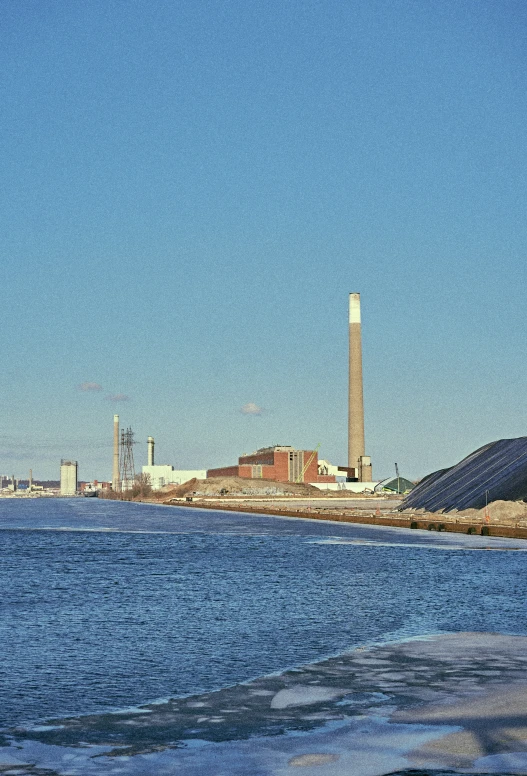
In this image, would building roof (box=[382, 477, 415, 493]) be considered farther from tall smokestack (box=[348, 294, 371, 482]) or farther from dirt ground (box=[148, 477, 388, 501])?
tall smokestack (box=[348, 294, 371, 482])

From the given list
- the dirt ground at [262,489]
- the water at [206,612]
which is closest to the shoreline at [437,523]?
the water at [206,612]

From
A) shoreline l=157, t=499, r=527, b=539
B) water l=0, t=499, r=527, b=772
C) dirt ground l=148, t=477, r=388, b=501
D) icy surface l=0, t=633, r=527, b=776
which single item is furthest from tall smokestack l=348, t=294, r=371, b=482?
icy surface l=0, t=633, r=527, b=776

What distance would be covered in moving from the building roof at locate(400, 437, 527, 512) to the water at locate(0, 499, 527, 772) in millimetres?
22724

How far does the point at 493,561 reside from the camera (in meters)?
34.0

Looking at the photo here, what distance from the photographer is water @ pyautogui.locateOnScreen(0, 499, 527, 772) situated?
1265cm

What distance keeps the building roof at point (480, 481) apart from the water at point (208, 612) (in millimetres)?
22724

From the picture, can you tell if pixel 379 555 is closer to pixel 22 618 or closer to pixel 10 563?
pixel 10 563

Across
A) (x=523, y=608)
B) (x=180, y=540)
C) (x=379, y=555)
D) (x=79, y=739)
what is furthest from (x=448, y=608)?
(x=180, y=540)

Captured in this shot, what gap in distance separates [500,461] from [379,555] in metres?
37.8

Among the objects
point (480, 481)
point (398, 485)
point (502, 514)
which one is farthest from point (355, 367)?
point (502, 514)

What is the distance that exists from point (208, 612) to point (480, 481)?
5286 centimetres

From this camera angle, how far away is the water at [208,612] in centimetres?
1265

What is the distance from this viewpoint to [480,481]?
70.1m

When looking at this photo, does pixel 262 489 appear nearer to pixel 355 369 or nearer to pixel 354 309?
pixel 355 369
